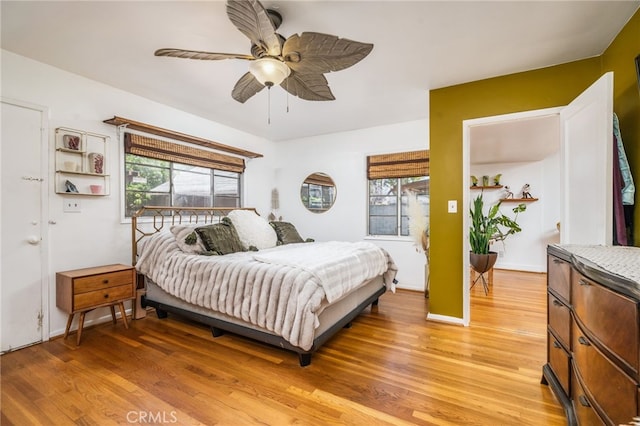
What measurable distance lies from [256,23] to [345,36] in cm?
88

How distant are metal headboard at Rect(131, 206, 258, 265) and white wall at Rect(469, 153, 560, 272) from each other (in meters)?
5.54

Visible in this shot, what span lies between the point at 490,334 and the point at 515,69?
8.14 feet

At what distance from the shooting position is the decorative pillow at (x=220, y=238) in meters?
2.95

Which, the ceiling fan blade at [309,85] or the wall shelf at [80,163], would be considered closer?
the ceiling fan blade at [309,85]

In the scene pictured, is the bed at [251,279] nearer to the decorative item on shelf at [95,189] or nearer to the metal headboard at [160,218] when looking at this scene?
the metal headboard at [160,218]

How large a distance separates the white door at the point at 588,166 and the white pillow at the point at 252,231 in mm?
2999

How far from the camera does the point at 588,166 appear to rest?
1.90 metres

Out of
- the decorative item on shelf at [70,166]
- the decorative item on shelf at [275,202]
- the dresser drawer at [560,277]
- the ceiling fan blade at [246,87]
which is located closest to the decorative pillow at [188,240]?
the decorative item on shelf at [70,166]

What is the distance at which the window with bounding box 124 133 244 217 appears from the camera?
3.20m

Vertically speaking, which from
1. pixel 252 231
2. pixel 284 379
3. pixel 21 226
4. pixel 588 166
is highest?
pixel 588 166

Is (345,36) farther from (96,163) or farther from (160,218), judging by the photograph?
(160,218)

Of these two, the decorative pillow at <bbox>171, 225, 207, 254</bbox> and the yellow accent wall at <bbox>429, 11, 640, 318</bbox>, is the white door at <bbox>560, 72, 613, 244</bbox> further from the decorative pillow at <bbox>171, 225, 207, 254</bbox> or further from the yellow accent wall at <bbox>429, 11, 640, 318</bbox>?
the decorative pillow at <bbox>171, 225, 207, 254</bbox>

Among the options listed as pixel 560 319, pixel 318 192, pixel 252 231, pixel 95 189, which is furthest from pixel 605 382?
pixel 318 192

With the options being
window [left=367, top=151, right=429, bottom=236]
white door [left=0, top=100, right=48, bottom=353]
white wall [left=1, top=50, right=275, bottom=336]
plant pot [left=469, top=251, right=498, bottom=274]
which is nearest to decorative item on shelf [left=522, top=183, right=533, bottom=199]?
plant pot [left=469, top=251, right=498, bottom=274]
